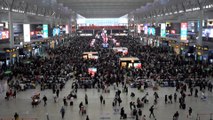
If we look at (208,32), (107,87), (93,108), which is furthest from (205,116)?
(208,32)

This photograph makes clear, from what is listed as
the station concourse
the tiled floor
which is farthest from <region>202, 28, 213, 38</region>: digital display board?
the tiled floor

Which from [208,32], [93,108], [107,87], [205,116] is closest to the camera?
[205,116]

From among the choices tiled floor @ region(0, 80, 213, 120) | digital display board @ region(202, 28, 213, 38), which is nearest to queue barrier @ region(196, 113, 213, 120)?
tiled floor @ region(0, 80, 213, 120)

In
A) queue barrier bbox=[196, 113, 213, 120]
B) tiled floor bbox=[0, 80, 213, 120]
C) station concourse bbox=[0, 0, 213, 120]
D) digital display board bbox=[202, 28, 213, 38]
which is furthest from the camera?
digital display board bbox=[202, 28, 213, 38]

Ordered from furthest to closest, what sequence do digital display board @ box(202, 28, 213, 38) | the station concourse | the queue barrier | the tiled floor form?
digital display board @ box(202, 28, 213, 38) → the station concourse → the tiled floor → the queue barrier

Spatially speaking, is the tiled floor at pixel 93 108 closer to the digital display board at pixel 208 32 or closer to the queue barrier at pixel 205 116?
the queue barrier at pixel 205 116

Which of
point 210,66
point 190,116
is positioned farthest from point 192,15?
point 190,116

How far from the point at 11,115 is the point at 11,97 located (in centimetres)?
498

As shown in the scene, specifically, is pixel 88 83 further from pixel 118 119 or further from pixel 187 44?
pixel 187 44

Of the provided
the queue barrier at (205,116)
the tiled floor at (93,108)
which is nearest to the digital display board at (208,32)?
the tiled floor at (93,108)

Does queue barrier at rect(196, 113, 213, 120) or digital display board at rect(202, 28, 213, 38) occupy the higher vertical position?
digital display board at rect(202, 28, 213, 38)

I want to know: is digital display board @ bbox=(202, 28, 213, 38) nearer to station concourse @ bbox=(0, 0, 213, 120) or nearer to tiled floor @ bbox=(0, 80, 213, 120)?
station concourse @ bbox=(0, 0, 213, 120)

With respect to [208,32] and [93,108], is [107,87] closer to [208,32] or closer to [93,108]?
[93,108]

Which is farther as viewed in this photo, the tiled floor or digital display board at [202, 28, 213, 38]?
digital display board at [202, 28, 213, 38]
